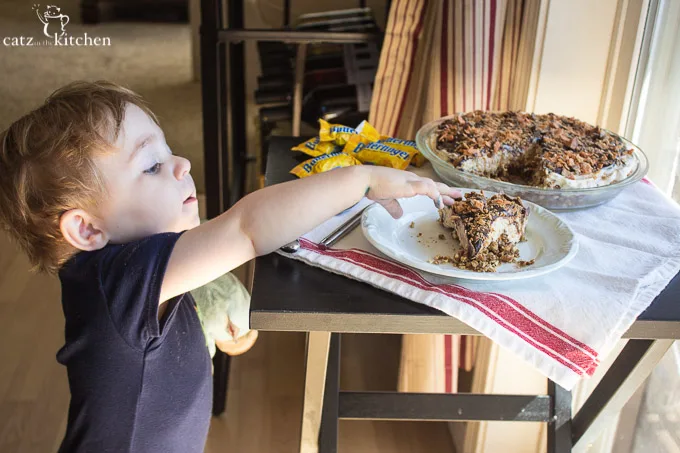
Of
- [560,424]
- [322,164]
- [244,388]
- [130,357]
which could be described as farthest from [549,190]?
[244,388]

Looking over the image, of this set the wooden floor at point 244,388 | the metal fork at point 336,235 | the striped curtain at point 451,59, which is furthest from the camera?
the wooden floor at point 244,388

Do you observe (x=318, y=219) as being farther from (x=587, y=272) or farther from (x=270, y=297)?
(x=587, y=272)

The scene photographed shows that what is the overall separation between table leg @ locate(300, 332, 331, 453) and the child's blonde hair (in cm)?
33

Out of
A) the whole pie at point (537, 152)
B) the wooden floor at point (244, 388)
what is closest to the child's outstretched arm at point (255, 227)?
the whole pie at point (537, 152)

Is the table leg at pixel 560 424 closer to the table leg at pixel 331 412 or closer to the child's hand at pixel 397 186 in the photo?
the table leg at pixel 331 412

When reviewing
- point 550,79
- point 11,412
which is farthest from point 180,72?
point 550,79

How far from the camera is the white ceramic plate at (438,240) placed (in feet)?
2.68

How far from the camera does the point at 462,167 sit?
1023 millimetres

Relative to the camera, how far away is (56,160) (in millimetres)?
898

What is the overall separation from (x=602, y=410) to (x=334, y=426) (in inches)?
16.1

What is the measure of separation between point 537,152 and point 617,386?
36 cm

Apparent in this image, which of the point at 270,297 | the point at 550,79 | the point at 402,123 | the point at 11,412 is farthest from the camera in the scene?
the point at 11,412

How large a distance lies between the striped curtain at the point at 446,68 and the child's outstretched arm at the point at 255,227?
556 millimetres
